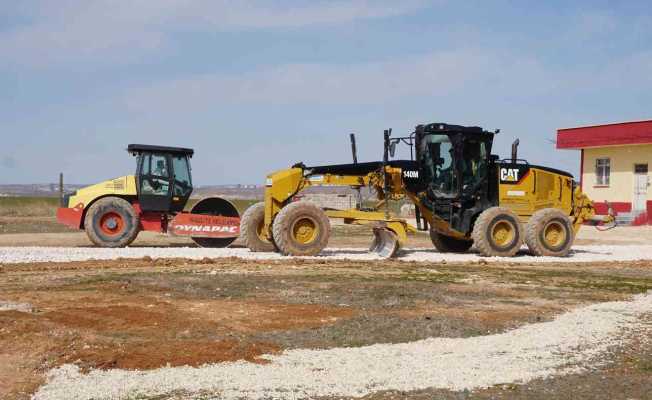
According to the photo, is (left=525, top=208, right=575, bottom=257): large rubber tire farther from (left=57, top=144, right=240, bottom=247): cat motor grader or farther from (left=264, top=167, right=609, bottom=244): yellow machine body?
(left=57, top=144, right=240, bottom=247): cat motor grader

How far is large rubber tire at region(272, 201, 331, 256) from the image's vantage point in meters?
18.0

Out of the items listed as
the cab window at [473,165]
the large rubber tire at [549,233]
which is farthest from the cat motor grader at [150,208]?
the large rubber tire at [549,233]

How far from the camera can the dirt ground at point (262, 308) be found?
778 centimetres

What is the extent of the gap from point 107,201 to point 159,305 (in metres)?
10.3

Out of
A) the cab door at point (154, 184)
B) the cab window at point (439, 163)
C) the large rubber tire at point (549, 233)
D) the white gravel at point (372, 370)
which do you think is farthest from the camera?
the cab door at point (154, 184)

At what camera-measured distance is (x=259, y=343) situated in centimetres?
862

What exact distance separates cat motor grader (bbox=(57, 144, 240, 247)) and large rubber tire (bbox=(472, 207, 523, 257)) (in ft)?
20.4

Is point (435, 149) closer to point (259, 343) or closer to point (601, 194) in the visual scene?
point (259, 343)

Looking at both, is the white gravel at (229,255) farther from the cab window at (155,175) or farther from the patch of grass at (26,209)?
the patch of grass at (26,209)

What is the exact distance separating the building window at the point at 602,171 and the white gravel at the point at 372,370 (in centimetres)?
3080

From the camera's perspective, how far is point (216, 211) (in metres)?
22.1

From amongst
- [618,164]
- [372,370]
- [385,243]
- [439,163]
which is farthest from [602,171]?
[372,370]

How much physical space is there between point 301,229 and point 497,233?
181 inches

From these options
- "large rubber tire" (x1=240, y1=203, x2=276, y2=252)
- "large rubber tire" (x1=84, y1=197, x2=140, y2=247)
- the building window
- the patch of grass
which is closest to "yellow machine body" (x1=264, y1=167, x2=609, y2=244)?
"large rubber tire" (x1=240, y1=203, x2=276, y2=252)
